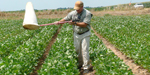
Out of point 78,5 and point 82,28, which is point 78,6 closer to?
point 78,5

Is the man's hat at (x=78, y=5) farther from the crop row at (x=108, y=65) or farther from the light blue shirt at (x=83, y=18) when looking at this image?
the crop row at (x=108, y=65)

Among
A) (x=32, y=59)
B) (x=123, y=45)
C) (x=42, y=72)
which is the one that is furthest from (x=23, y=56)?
(x=123, y=45)

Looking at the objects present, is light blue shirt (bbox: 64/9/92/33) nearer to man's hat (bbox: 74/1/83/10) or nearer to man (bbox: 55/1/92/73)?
→ man (bbox: 55/1/92/73)

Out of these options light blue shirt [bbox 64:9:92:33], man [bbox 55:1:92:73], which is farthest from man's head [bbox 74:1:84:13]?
light blue shirt [bbox 64:9:92:33]

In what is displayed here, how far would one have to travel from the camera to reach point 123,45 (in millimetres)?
8047

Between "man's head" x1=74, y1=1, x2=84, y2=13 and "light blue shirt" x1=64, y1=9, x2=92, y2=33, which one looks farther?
"light blue shirt" x1=64, y1=9, x2=92, y2=33

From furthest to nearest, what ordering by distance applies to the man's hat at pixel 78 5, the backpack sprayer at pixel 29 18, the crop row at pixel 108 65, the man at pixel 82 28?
1. the man at pixel 82 28
2. the man's hat at pixel 78 5
3. the crop row at pixel 108 65
4. the backpack sprayer at pixel 29 18

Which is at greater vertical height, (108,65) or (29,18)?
(29,18)

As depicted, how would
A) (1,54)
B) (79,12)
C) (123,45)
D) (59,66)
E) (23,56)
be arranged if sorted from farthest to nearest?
1. (123,45)
2. (1,54)
3. (23,56)
4. (79,12)
5. (59,66)

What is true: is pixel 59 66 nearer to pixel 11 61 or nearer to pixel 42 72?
pixel 42 72

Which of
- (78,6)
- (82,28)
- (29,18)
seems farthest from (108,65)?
(29,18)

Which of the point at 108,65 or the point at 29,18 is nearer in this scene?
the point at 29,18

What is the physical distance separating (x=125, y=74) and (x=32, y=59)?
3.43 meters

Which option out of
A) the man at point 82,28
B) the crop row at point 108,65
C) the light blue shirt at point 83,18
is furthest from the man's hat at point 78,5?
the crop row at point 108,65
